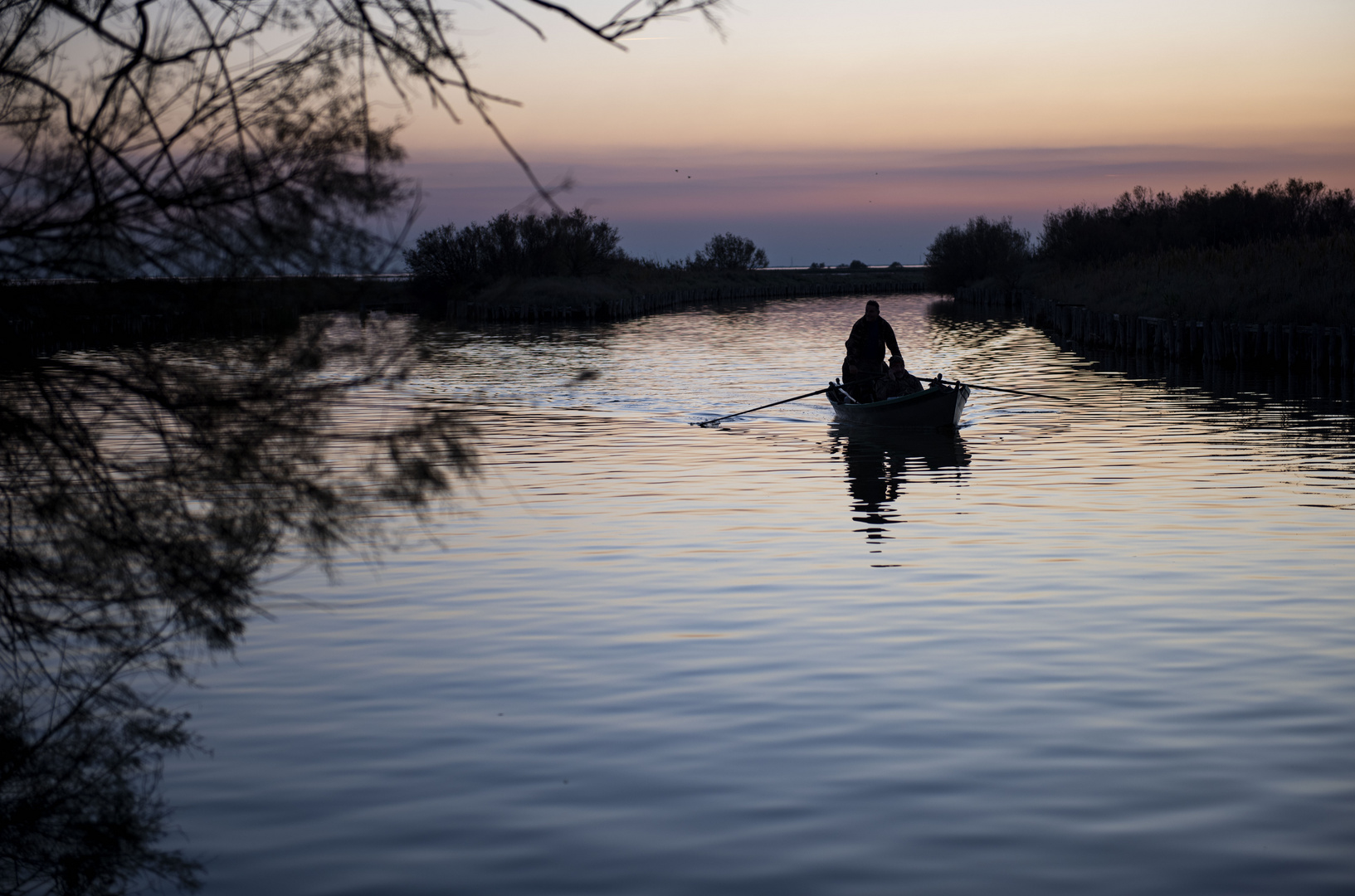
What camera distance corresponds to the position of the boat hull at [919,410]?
2025cm

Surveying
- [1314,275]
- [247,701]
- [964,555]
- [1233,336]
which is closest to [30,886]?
[247,701]

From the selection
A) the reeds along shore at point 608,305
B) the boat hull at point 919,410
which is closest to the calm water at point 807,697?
the boat hull at point 919,410

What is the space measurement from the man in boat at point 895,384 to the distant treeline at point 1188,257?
13527 millimetres

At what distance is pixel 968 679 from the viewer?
7.83m

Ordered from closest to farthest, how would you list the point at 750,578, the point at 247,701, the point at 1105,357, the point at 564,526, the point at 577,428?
the point at 247,701
the point at 750,578
the point at 564,526
the point at 577,428
the point at 1105,357

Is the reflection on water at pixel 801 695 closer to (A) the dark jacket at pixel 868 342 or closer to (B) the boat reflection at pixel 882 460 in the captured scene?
(B) the boat reflection at pixel 882 460

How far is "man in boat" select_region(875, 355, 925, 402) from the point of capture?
21.6 metres

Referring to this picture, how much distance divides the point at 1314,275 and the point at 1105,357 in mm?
Answer: 6396

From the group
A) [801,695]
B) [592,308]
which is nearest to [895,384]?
[801,695]

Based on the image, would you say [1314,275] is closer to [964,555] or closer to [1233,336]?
[1233,336]

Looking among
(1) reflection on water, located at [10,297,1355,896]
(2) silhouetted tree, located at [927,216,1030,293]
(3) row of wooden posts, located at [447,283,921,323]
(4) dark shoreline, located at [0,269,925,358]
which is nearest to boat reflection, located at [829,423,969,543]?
(1) reflection on water, located at [10,297,1355,896]

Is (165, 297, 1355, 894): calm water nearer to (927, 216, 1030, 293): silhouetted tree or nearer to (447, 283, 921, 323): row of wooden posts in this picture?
(447, 283, 921, 323): row of wooden posts

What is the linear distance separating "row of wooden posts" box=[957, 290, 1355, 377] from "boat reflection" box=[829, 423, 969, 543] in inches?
478

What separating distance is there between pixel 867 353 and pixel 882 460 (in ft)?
14.4
